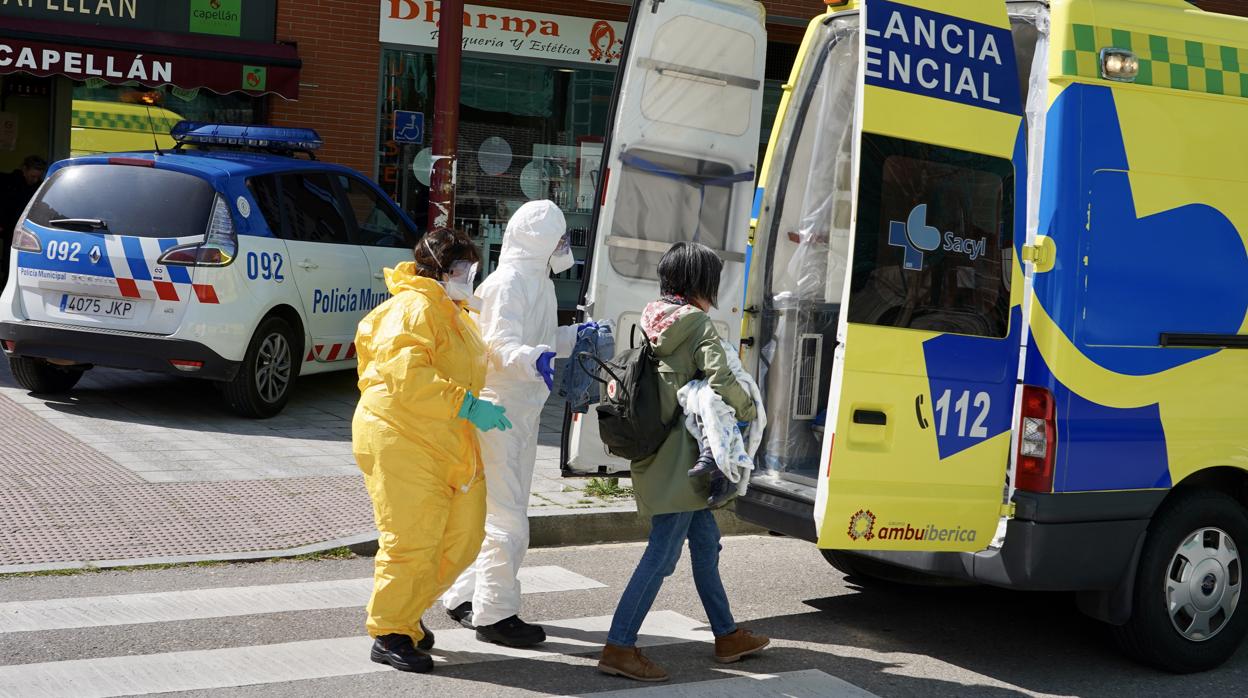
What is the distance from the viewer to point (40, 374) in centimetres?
987

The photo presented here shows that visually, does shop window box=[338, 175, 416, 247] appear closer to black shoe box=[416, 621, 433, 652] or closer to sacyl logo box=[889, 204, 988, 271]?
black shoe box=[416, 621, 433, 652]

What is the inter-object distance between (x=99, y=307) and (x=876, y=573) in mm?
5382

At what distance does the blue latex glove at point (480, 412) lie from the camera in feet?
17.0

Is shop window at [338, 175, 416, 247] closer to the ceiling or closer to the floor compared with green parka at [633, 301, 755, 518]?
closer to the ceiling

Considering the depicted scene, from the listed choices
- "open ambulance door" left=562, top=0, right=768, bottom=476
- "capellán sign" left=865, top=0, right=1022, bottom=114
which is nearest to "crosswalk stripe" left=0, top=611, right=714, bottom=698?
"open ambulance door" left=562, top=0, right=768, bottom=476

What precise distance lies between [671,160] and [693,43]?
0.58 metres

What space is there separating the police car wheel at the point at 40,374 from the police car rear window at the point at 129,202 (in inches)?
41.6

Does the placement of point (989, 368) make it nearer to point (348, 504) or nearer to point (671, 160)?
point (671, 160)

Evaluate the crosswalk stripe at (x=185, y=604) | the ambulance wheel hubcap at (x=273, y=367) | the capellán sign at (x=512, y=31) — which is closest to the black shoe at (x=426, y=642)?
the crosswalk stripe at (x=185, y=604)

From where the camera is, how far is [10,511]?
705cm

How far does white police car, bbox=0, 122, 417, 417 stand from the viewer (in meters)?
9.14

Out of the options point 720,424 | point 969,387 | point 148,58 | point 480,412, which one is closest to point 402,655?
point 480,412

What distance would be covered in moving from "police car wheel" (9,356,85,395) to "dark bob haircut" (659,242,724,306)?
608 cm

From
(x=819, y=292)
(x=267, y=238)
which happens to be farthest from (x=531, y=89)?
(x=819, y=292)
